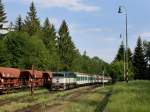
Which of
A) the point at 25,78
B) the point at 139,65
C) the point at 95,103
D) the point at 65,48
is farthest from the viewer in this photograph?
the point at 65,48

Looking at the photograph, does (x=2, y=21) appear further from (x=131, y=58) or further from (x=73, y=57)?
(x=131, y=58)

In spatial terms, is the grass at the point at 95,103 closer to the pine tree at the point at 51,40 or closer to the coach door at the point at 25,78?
the coach door at the point at 25,78

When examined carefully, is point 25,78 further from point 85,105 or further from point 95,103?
point 85,105

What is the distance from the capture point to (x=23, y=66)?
98812 millimetres

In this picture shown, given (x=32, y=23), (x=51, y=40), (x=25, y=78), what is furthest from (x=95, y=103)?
(x=51, y=40)

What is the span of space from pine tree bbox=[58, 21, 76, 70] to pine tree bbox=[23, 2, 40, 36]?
2038 cm

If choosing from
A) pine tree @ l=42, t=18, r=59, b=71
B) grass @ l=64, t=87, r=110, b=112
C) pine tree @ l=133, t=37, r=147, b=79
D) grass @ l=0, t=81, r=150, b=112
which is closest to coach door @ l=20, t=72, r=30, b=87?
grass @ l=0, t=81, r=150, b=112

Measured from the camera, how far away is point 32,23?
133m

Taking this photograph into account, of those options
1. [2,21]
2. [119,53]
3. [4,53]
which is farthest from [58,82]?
[119,53]

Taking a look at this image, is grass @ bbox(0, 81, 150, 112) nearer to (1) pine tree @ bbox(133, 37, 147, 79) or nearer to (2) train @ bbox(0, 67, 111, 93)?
(2) train @ bbox(0, 67, 111, 93)

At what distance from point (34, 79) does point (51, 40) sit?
83963mm

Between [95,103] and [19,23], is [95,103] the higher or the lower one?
the lower one

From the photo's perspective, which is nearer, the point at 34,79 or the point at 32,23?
the point at 34,79

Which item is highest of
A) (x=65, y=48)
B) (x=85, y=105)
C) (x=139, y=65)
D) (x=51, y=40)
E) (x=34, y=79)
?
(x=51, y=40)
